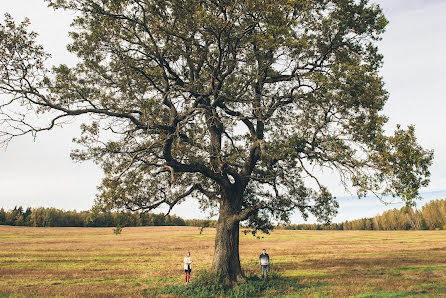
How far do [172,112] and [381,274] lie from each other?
63.2ft

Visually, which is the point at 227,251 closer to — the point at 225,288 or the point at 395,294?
the point at 225,288

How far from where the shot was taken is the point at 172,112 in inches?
667

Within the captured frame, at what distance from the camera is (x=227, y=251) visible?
17.9m

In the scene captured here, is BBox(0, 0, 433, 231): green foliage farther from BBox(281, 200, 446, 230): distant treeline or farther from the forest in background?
BBox(281, 200, 446, 230): distant treeline

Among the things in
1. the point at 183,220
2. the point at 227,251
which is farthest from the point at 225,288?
the point at 183,220

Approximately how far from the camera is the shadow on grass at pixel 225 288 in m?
16.1

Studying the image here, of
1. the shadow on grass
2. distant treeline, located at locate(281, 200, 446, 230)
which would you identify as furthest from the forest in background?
the shadow on grass

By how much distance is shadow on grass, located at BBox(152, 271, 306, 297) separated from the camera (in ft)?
52.8

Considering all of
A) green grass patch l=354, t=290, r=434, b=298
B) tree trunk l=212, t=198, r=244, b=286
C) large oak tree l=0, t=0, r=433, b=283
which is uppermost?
large oak tree l=0, t=0, r=433, b=283

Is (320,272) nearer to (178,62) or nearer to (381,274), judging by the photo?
(381,274)

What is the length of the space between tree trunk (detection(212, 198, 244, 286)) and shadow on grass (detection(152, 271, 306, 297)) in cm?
48

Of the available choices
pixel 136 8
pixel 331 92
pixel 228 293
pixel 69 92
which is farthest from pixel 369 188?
pixel 69 92

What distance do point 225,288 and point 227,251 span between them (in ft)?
6.54

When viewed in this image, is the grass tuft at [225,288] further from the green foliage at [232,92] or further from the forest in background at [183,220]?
the forest in background at [183,220]
